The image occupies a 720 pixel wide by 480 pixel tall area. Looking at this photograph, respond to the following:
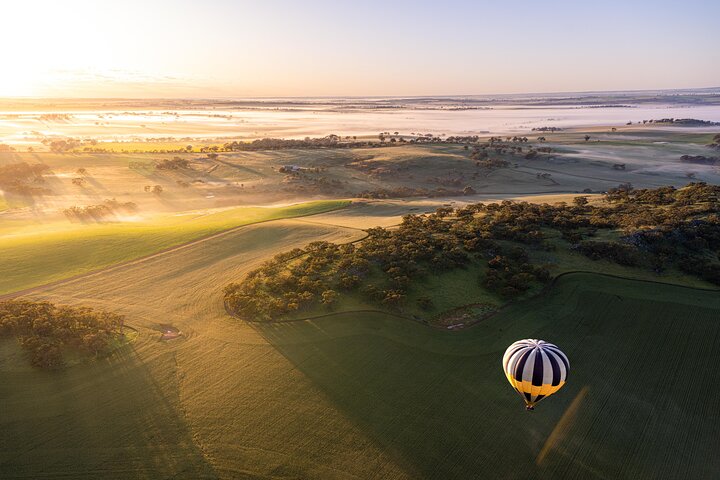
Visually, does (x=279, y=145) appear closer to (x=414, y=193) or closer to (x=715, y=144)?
(x=414, y=193)

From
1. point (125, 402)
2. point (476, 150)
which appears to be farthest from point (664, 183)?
point (125, 402)

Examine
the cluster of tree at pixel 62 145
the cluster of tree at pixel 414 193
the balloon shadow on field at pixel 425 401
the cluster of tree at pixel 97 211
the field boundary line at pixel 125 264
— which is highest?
the cluster of tree at pixel 62 145

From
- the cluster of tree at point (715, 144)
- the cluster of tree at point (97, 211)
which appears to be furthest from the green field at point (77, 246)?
the cluster of tree at point (715, 144)

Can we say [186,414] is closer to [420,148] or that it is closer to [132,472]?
[132,472]

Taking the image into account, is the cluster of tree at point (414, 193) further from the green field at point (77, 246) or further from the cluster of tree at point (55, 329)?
the cluster of tree at point (55, 329)

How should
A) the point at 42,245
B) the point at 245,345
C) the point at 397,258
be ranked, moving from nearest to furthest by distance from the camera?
1. the point at 245,345
2. the point at 397,258
3. the point at 42,245
